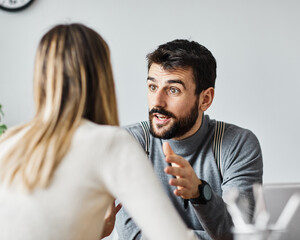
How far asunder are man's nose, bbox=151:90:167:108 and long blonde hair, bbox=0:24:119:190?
0.92 m

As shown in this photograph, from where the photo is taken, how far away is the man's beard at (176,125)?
181cm

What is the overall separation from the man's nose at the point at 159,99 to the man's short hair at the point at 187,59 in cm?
10

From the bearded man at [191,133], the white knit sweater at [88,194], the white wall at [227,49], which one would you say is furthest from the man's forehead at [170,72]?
the white knit sweater at [88,194]

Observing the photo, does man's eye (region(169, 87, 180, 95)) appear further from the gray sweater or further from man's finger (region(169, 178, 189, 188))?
man's finger (region(169, 178, 189, 188))

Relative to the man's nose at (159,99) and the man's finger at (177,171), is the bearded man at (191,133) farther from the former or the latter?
the man's finger at (177,171)

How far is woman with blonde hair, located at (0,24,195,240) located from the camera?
2.70 feet

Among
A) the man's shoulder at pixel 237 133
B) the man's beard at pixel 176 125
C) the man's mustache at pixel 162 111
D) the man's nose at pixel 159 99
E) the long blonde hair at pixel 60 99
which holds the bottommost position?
the man's shoulder at pixel 237 133

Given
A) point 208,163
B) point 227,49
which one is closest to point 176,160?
point 208,163

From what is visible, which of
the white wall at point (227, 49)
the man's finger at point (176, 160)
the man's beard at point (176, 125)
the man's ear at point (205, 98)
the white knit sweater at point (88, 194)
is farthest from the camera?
the white wall at point (227, 49)

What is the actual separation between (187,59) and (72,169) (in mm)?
1119

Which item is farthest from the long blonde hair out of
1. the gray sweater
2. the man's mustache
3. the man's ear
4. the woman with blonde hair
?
the man's ear

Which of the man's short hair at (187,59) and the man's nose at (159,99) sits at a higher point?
the man's short hair at (187,59)

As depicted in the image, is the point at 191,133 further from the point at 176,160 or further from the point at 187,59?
the point at 176,160

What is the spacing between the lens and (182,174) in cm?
117
